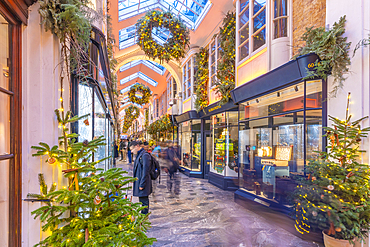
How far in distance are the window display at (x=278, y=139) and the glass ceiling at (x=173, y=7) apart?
4864 mm

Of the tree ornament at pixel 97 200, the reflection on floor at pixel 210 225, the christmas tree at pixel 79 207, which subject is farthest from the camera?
the reflection on floor at pixel 210 225

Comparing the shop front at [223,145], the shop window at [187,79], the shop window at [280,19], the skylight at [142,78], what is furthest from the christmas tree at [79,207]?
the skylight at [142,78]

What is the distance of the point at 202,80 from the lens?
34.9ft

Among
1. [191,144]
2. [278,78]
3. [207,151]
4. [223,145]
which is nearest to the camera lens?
[278,78]

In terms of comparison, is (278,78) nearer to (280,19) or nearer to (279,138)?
(280,19)

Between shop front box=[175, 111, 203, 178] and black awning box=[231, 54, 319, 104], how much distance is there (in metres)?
5.08

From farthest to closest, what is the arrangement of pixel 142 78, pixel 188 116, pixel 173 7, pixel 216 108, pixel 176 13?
pixel 142 78 → pixel 188 116 → pixel 176 13 → pixel 216 108 → pixel 173 7

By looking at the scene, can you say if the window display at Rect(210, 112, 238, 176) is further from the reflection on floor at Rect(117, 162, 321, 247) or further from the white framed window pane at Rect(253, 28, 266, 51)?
the white framed window pane at Rect(253, 28, 266, 51)

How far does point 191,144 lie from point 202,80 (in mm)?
3702

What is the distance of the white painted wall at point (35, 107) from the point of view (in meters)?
1.82

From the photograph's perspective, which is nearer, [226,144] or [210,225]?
[210,225]

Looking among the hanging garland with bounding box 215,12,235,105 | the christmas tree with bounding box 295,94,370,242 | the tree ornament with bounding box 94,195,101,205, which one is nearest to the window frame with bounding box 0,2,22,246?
the tree ornament with bounding box 94,195,101,205

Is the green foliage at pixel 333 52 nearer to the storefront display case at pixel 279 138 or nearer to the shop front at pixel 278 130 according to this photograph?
the shop front at pixel 278 130

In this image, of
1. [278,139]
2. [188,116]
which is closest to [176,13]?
[188,116]
